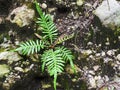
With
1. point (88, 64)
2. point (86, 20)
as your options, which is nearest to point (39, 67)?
point (88, 64)

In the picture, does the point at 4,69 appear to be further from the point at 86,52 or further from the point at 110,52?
the point at 110,52

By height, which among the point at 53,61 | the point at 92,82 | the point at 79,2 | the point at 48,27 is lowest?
the point at 92,82

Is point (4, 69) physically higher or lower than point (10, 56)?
lower

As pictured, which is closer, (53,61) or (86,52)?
(53,61)

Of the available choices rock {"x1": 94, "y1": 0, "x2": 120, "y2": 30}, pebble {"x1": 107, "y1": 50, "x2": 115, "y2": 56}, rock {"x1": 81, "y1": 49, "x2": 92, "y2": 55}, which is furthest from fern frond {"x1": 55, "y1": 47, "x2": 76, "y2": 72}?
rock {"x1": 94, "y1": 0, "x2": 120, "y2": 30}

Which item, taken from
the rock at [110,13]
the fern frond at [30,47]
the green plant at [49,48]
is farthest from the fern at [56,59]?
the rock at [110,13]

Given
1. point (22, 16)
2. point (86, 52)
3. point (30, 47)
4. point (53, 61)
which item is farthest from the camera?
point (22, 16)

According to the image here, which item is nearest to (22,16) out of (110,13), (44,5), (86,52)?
(44,5)

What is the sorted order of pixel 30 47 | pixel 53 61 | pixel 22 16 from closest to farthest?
pixel 53 61, pixel 30 47, pixel 22 16

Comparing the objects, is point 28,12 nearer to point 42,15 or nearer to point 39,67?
point 42,15
